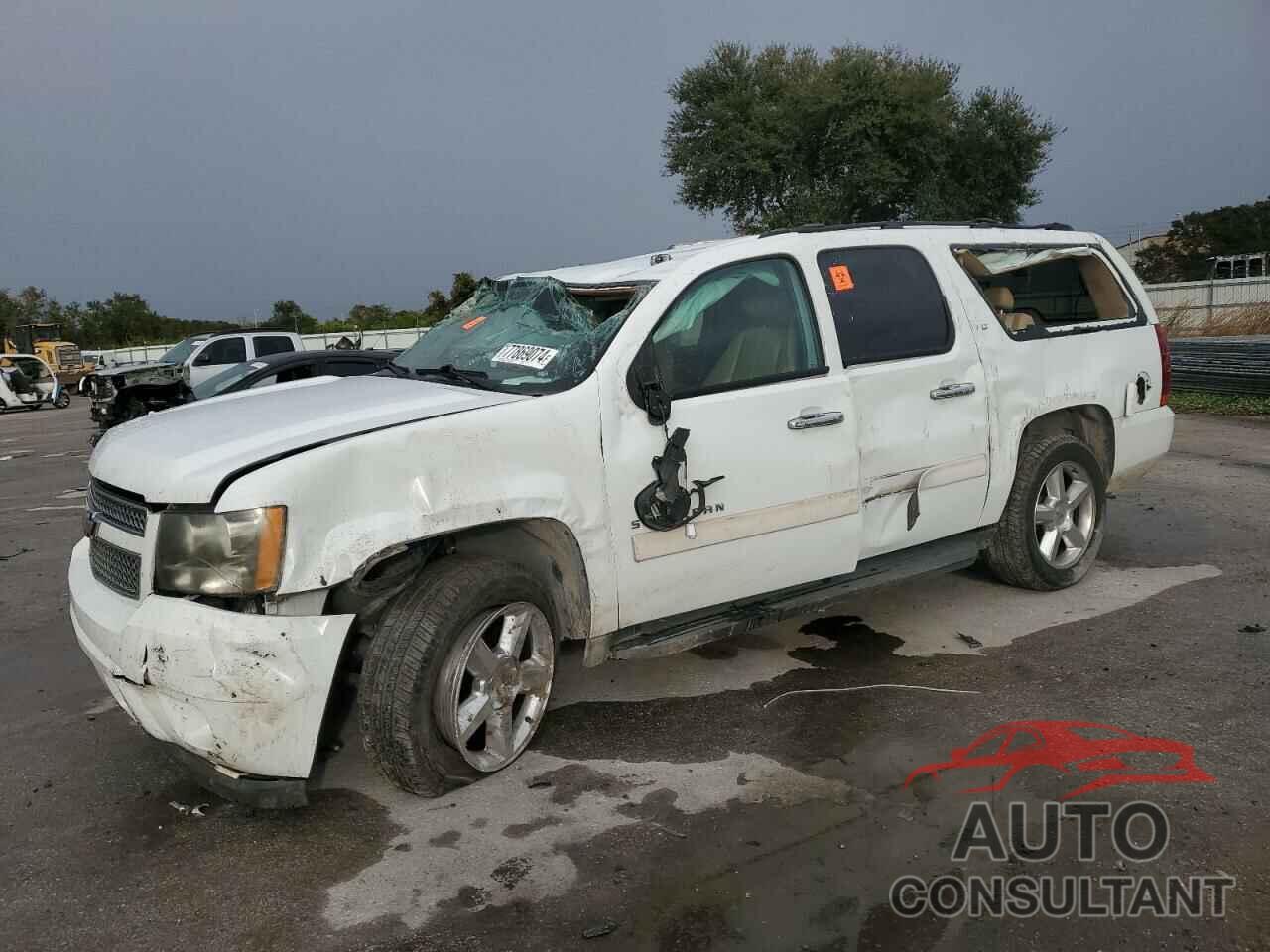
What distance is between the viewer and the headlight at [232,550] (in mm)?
2902

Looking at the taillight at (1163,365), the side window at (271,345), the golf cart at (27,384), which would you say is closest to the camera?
the taillight at (1163,365)

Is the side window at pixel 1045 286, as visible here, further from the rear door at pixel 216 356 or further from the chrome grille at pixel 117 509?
the rear door at pixel 216 356

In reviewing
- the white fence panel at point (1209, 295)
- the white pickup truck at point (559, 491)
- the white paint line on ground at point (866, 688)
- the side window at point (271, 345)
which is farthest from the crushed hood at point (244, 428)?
the white fence panel at point (1209, 295)

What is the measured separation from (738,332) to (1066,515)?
236 centimetres

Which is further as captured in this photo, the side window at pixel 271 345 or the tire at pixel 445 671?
the side window at pixel 271 345

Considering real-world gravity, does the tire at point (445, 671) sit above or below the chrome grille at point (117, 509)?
below

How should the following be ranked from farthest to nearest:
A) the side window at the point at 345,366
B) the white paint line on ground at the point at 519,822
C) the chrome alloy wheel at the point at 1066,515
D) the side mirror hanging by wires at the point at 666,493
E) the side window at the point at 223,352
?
the side window at the point at 223,352
the side window at the point at 345,366
the chrome alloy wheel at the point at 1066,515
the side mirror hanging by wires at the point at 666,493
the white paint line on ground at the point at 519,822

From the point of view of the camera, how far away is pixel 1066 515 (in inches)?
207

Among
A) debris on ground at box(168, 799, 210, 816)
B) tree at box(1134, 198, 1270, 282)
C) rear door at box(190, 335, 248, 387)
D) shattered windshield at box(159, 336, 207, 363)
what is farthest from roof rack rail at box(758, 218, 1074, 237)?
tree at box(1134, 198, 1270, 282)

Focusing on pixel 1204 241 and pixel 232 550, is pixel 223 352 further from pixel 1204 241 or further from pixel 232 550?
pixel 1204 241

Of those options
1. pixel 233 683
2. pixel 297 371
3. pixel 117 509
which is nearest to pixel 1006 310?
pixel 233 683

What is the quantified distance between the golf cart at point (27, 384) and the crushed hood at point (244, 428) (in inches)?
1054

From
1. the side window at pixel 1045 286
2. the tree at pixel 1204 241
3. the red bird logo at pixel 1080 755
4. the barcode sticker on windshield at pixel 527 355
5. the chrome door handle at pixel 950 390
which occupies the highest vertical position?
the tree at pixel 1204 241

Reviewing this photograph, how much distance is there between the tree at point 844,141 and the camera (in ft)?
113
